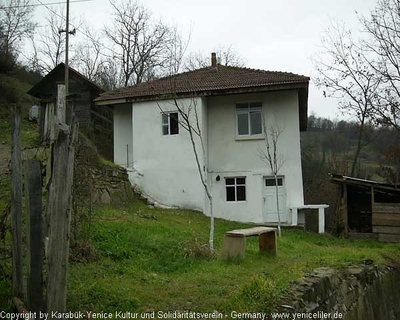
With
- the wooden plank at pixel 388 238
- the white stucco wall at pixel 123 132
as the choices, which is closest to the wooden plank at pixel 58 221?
the wooden plank at pixel 388 238

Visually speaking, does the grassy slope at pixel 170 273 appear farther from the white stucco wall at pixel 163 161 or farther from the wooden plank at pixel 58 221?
the white stucco wall at pixel 163 161

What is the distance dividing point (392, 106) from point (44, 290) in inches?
802

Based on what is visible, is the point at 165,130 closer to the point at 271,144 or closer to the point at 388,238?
the point at 271,144

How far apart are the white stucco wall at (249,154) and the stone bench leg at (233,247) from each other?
34.4ft

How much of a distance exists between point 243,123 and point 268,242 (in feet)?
34.3

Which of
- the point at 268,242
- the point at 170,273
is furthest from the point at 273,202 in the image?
the point at 170,273

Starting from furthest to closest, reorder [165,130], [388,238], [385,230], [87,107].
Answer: [87,107]
[165,130]
[385,230]
[388,238]

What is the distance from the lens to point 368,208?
20141mm

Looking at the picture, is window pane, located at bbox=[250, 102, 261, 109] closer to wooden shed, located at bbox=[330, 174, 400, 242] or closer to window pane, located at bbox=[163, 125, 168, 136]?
window pane, located at bbox=[163, 125, 168, 136]

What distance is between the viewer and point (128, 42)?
35719 mm

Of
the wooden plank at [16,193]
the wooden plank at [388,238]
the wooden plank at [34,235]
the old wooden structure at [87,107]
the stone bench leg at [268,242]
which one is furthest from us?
the old wooden structure at [87,107]

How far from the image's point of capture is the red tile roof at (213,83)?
18.7 m

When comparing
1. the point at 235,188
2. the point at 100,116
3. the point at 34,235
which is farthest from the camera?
the point at 100,116

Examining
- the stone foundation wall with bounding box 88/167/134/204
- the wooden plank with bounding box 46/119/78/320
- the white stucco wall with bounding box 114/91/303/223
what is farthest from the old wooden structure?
the wooden plank with bounding box 46/119/78/320
